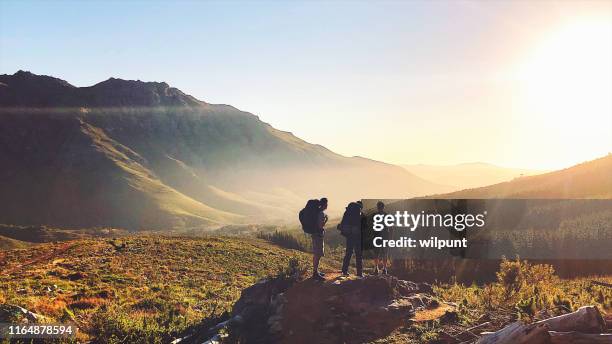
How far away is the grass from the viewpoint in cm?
1703

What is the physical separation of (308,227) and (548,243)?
82.2 feet

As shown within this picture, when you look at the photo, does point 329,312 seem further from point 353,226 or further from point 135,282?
point 135,282

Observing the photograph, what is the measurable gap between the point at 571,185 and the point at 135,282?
45745mm

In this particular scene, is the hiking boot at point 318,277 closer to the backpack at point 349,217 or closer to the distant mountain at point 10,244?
the backpack at point 349,217

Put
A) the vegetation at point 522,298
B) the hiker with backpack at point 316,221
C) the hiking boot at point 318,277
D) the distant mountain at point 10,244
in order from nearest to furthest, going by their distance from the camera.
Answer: the vegetation at point 522,298
the hiker with backpack at point 316,221
the hiking boot at point 318,277
the distant mountain at point 10,244

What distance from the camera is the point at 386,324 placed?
13648mm

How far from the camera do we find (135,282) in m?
29.4

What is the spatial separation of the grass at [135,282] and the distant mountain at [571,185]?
95.9 feet

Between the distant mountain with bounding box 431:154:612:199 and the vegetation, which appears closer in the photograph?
the vegetation

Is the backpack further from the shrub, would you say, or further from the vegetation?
the shrub

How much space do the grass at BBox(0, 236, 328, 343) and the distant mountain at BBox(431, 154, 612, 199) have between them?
95.9 feet

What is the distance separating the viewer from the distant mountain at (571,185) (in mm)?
46281

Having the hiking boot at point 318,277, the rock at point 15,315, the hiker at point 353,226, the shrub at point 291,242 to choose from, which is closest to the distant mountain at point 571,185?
the shrub at point 291,242

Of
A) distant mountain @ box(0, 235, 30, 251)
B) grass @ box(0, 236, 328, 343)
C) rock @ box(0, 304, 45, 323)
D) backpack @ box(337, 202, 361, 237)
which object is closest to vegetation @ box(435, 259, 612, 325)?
backpack @ box(337, 202, 361, 237)
